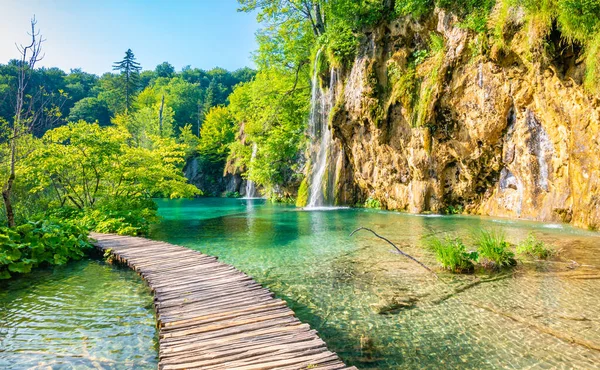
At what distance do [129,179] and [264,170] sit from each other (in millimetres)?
16180

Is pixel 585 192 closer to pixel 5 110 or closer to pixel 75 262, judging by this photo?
pixel 75 262

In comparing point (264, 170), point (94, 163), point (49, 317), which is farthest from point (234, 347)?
point (264, 170)

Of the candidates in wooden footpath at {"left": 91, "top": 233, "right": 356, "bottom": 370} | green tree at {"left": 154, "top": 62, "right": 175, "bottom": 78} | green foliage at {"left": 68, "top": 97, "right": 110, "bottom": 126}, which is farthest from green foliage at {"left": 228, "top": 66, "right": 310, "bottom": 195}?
green tree at {"left": 154, "top": 62, "right": 175, "bottom": 78}

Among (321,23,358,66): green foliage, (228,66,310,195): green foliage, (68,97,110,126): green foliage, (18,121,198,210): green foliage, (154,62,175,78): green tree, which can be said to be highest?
(154,62,175,78): green tree

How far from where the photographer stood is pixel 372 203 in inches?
833

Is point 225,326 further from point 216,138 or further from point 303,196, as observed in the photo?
point 216,138

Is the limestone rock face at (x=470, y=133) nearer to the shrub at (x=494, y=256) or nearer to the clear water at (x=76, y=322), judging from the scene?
the shrub at (x=494, y=256)

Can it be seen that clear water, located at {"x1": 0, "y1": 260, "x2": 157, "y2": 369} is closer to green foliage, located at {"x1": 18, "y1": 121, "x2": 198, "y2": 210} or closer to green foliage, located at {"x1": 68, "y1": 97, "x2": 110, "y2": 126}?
green foliage, located at {"x1": 18, "y1": 121, "x2": 198, "y2": 210}

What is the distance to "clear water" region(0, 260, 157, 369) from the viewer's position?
12.3ft

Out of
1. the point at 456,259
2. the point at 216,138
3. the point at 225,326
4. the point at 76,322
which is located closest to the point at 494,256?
the point at 456,259

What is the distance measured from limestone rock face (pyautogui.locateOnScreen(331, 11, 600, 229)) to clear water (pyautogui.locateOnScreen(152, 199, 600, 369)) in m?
3.05

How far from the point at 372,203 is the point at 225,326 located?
707 inches

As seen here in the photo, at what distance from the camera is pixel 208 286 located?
535cm

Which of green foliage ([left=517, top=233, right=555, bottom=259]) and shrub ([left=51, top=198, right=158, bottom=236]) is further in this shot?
shrub ([left=51, top=198, right=158, bottom=236])
